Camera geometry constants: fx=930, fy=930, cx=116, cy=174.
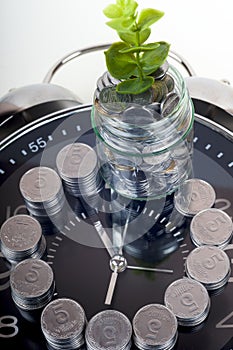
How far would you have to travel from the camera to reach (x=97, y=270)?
Result: 3.96 ft

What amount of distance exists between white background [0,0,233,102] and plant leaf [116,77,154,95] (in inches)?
20.4

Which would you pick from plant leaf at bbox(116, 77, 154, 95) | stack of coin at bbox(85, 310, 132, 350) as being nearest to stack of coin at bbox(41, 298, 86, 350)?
stack of coin at bbox(85, 310, 132, 350)

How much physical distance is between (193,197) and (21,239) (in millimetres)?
235

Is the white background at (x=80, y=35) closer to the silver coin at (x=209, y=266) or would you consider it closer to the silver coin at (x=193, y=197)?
the silver coin at (x=193, y=197)

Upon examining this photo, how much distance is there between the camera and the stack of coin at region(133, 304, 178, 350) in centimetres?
111

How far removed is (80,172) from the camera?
1.27 metres

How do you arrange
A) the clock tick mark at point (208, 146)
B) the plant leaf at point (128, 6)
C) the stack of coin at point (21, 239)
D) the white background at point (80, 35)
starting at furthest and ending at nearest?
the white background at point (80, 35) < the clock tick mark at point (208, 146) < the stack of coin at point (21, 239) < the plant leaf at point (128, 6)

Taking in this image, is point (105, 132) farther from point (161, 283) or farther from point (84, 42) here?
point (84, 42)

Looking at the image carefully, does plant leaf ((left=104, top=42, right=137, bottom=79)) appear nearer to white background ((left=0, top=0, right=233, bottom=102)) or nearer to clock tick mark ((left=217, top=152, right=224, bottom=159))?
clock tick mark ((left=217, top=152, right=224, bottom=159))

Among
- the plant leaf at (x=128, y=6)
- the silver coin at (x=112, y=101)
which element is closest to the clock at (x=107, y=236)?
the silver coin at (x=112, y=101)

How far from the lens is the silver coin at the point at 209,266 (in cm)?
116

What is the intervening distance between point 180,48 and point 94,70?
160 millimetres

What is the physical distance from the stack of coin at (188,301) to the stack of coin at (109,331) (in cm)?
6

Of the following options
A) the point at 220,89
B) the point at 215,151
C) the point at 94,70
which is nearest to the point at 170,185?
the point at 215,151
